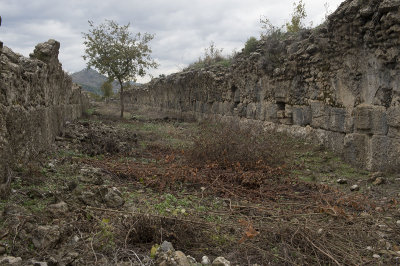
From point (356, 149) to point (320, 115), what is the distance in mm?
1483

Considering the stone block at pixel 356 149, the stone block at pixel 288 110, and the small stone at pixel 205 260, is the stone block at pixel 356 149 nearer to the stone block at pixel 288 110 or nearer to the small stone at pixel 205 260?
the stone block at pixel 288 110

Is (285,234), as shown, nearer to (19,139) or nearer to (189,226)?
(189,226)

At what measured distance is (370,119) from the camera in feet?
18.2

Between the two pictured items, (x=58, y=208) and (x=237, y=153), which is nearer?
(x=58, y=208)

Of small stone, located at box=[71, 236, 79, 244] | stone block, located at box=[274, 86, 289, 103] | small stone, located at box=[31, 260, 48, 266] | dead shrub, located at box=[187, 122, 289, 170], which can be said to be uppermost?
stone block, located at box=[274, 86, 289, 103]

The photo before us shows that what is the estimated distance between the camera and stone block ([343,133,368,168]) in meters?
5.64

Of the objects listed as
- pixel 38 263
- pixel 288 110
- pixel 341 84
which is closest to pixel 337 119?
pixel 341 84

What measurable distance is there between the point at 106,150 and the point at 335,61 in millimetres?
4667

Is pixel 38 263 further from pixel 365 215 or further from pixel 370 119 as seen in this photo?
pixel 370 119

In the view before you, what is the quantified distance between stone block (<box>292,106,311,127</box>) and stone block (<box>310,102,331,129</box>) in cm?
20

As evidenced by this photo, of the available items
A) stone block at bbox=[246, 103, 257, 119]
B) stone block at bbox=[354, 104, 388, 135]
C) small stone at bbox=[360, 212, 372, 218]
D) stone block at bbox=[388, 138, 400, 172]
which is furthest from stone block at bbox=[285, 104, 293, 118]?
small stone at bbox=[360, 212, 372, 218]

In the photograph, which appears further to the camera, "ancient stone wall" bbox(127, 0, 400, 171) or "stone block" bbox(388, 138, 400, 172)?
"ancient stone wall" bbox(127, 0, 400, 171)

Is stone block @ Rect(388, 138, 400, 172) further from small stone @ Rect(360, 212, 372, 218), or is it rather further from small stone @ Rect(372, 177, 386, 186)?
small stone @ Rect(360, 212, 372, 218)

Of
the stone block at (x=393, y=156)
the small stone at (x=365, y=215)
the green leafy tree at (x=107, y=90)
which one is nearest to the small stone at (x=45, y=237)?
the small stone at (x=365, y=215)
